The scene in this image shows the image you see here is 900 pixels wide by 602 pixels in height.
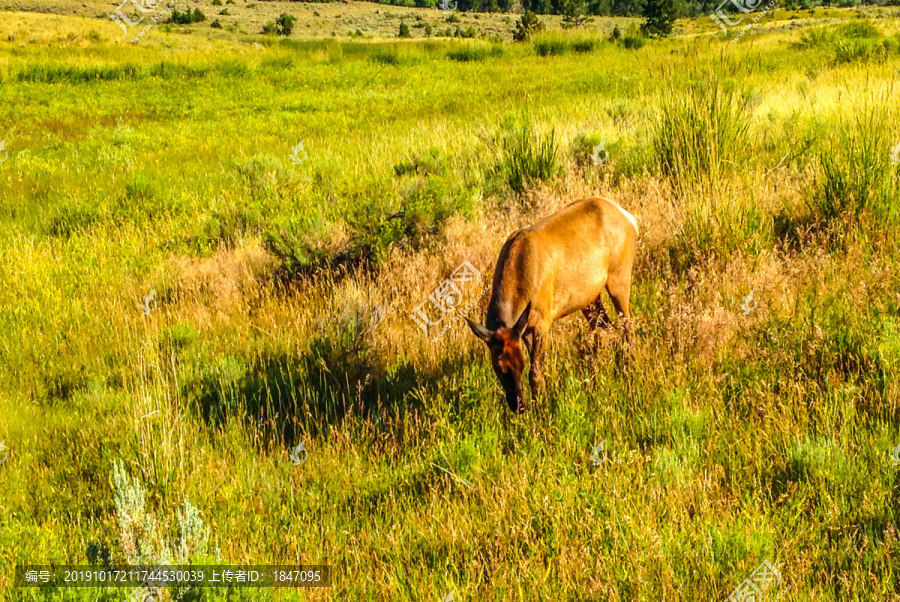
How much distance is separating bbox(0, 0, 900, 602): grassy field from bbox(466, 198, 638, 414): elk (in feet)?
1.27

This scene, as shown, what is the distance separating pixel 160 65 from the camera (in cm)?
2552

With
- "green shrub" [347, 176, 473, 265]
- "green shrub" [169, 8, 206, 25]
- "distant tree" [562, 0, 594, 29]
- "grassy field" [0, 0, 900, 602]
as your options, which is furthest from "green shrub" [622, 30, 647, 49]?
"distant tree" [562, 0, 594, 29]

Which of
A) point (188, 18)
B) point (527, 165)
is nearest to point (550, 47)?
point (527, 165)

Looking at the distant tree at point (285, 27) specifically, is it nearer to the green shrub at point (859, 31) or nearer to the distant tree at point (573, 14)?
the distant tree at point (573, 14)

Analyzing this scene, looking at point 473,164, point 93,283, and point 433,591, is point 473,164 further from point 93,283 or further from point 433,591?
point 433,591

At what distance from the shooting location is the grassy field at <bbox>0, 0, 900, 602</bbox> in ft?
10.3

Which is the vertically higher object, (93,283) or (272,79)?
(272,79)

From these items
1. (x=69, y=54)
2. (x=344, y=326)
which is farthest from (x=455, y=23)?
(x=344, y=326)

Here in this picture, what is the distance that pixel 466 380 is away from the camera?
4566 mm

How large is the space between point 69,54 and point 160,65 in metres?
5.58

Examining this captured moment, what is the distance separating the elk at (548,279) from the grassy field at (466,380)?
39cm

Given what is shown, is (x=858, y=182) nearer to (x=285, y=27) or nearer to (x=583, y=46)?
(x=583, y=46)

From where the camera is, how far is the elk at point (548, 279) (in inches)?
147

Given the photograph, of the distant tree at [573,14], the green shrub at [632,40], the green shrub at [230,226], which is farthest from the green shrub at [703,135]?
the distant tree at [573,14]
